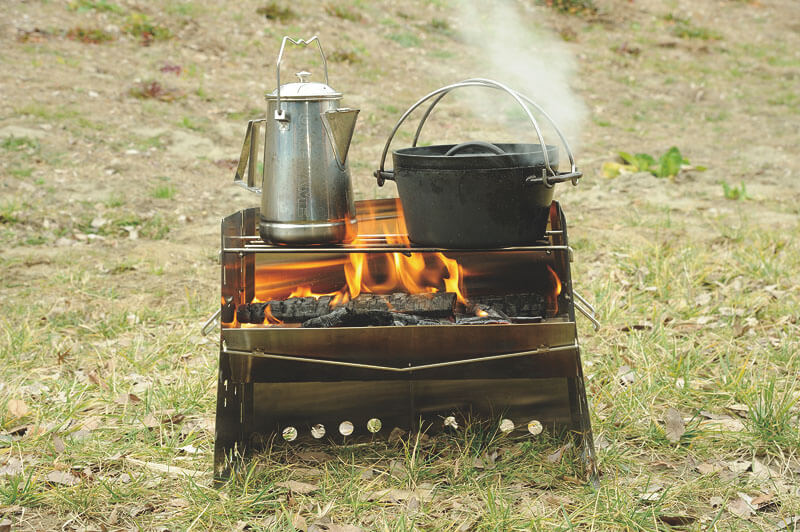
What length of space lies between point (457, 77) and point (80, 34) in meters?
4.95

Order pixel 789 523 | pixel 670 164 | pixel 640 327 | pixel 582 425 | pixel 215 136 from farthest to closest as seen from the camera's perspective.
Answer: pixel 215 136
pixel 670 164
pixel 640 327
pixel 582 425
pixel 789 523

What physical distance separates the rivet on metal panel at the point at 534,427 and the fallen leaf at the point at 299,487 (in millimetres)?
740

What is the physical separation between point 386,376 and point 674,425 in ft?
3.57

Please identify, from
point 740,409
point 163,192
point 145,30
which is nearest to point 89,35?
point 145,30

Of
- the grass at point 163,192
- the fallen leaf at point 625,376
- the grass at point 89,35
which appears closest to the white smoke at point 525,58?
the grass at point 163,192

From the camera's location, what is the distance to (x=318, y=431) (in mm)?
2291

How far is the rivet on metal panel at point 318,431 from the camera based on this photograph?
2.28 m

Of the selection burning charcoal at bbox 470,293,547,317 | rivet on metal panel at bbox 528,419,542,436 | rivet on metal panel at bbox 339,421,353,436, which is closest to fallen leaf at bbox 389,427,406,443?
rivet on metal panel at bbox 339,421,353,436

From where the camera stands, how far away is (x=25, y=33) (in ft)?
27.0

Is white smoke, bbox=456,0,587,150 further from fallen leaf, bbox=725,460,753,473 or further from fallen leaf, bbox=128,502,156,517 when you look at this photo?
fallen leaf, bbox=128,502,156,517

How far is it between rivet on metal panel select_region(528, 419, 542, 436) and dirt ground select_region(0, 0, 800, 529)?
50 cm

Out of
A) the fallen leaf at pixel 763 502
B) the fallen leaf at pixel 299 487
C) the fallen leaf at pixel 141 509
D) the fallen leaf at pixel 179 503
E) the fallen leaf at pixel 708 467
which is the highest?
the fallen leaf at pixel 763 502

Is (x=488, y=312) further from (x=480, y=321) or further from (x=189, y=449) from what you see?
(x=189, y=449)

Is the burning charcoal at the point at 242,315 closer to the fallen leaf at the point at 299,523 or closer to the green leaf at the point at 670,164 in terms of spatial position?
the fallen leaf at the point at 299,523
